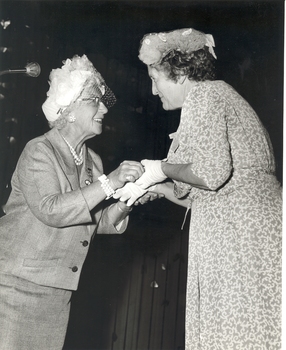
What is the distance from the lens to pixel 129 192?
1.88 metres

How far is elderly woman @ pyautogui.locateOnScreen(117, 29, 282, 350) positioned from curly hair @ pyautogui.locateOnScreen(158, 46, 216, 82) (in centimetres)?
19

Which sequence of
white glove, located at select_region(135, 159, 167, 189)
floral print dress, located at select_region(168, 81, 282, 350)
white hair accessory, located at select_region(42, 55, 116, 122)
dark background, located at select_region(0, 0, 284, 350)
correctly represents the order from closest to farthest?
floral print dress, located at select_region(168, 81, 282, 350)
white glove, located at select_region(135, 159, 167, 189)
white hair accessory, located at select_region(42, 55, 116, 122)
dark background, located at select_region(0, 0, 284, 350)

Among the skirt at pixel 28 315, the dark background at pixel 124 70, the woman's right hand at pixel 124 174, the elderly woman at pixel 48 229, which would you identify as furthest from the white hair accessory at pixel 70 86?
the skirt at pixel 28 315

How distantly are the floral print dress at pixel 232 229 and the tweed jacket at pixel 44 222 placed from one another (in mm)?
541

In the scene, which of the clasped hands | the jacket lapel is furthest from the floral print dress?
the jacket lapel

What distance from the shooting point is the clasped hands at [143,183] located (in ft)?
5.84

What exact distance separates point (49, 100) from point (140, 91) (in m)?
0.92

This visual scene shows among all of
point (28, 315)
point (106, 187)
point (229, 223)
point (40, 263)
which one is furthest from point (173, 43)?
point (28, 315)

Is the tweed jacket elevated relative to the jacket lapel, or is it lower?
lower

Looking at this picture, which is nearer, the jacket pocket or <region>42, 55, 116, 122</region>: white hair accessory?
the jacket pocket

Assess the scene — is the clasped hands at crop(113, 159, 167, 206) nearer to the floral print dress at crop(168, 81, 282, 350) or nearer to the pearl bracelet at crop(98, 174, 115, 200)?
the pearl bracelet at crop(98, 174, 115, 200)

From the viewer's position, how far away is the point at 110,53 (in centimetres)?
250

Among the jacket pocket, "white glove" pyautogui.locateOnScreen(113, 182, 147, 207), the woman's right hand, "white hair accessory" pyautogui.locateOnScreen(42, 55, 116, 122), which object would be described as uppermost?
"white hair accessory" pyautogui.locateOnScreen(42, 55, 116, 122)

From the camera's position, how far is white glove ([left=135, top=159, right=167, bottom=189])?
5.80ft
